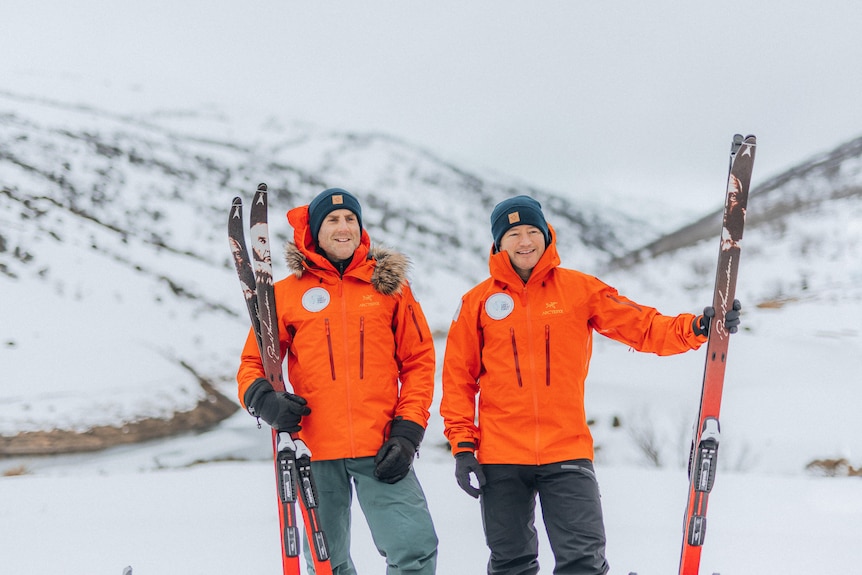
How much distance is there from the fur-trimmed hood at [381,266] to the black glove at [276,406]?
0.39 metres

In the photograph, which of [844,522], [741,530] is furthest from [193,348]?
[844,522]

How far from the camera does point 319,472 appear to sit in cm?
198

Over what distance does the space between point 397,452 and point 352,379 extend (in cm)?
26

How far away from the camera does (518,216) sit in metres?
2.00

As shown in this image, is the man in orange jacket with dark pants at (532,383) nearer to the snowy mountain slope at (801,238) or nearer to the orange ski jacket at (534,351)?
the orange ski jacket at (534,351)

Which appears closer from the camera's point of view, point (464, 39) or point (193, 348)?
point (193, 348)

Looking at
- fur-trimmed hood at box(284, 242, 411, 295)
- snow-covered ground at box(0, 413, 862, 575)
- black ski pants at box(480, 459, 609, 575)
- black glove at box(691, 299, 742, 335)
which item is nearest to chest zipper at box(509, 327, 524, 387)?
black ski pants at box(480, 459, 609, 575)

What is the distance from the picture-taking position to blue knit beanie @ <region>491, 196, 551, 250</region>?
200 cm

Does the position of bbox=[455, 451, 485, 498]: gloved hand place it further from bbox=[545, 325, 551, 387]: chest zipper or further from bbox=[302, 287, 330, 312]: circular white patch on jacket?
bbox=[302, 287, 330, 312]: circular white patch on jacket

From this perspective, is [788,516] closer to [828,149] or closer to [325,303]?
[325,303]

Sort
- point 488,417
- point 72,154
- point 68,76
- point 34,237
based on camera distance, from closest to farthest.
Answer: point 488,417 → point 34,237 → point 72,154 → point 68,76

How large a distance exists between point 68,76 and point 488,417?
5986 millimetres

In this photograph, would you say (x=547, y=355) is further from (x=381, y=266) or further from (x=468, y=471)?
(x=381, y=266)

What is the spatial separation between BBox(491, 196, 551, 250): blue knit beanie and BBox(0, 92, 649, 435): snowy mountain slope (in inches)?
137
